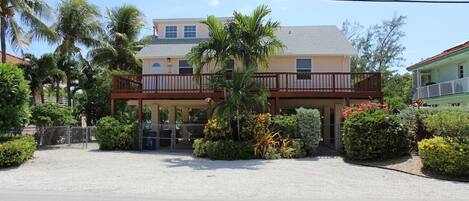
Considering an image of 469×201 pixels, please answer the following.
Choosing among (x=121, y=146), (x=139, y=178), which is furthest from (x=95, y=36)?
(x=139, y=178)

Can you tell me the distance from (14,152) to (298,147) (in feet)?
32.9

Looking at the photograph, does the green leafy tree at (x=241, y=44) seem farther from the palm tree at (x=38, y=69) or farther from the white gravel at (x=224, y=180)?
the palm tree at (x=38, y=69)

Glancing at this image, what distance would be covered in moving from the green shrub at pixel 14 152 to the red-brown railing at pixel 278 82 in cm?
647

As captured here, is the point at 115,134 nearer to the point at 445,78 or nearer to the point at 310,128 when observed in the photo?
the point at 310,128

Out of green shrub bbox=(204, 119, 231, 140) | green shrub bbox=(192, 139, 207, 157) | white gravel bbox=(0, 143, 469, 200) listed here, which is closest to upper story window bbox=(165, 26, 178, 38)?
green shrub bbox=(204, 119, 231, 140)

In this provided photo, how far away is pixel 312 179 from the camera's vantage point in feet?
43.0

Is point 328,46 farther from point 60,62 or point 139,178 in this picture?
point 60,62

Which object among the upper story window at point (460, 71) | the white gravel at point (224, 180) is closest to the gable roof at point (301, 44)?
the white gravel at point (224, 180)

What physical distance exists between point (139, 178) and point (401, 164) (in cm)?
824

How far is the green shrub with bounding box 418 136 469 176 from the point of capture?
1304 centimetres

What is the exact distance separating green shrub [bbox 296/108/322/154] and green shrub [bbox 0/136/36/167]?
1009cm

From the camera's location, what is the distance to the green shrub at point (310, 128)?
1920 cm

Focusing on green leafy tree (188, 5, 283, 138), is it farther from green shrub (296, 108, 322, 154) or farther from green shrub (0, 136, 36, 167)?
green shrub (0, 136, 36, 167)

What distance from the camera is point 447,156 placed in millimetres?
13242
